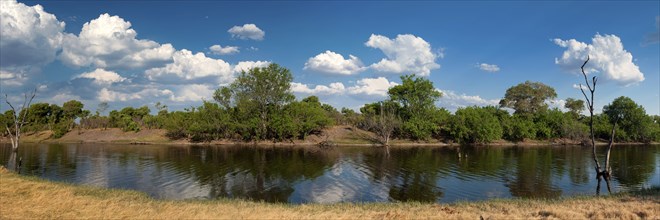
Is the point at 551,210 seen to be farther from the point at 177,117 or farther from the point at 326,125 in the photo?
the point at 177,117

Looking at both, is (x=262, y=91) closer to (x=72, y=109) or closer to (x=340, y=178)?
(x=340, y=178)

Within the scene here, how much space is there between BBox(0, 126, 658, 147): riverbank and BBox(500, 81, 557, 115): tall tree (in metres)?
17.5

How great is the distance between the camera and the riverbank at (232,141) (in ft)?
327

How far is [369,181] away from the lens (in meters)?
41.9

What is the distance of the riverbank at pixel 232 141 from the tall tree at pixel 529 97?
17.5m

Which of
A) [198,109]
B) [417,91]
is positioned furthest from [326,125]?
[198,109]

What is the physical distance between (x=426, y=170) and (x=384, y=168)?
18.7 ft

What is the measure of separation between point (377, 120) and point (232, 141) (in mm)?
39856

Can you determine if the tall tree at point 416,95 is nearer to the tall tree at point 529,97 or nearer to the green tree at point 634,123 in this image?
the tall tree at point 529,97

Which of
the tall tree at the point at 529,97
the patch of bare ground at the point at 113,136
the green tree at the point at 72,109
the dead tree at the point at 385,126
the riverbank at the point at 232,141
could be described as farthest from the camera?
the green tree at the point at 72,109

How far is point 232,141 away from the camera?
102 meters

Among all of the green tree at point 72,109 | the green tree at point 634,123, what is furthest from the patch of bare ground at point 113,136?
the green tree at point 634,123

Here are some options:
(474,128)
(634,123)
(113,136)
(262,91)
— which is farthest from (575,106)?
(113,136)

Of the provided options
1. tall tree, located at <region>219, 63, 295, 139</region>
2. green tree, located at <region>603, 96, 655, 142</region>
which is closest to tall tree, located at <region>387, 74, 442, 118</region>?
tall tree, located at <region>219, 63, 295, 139</region>
